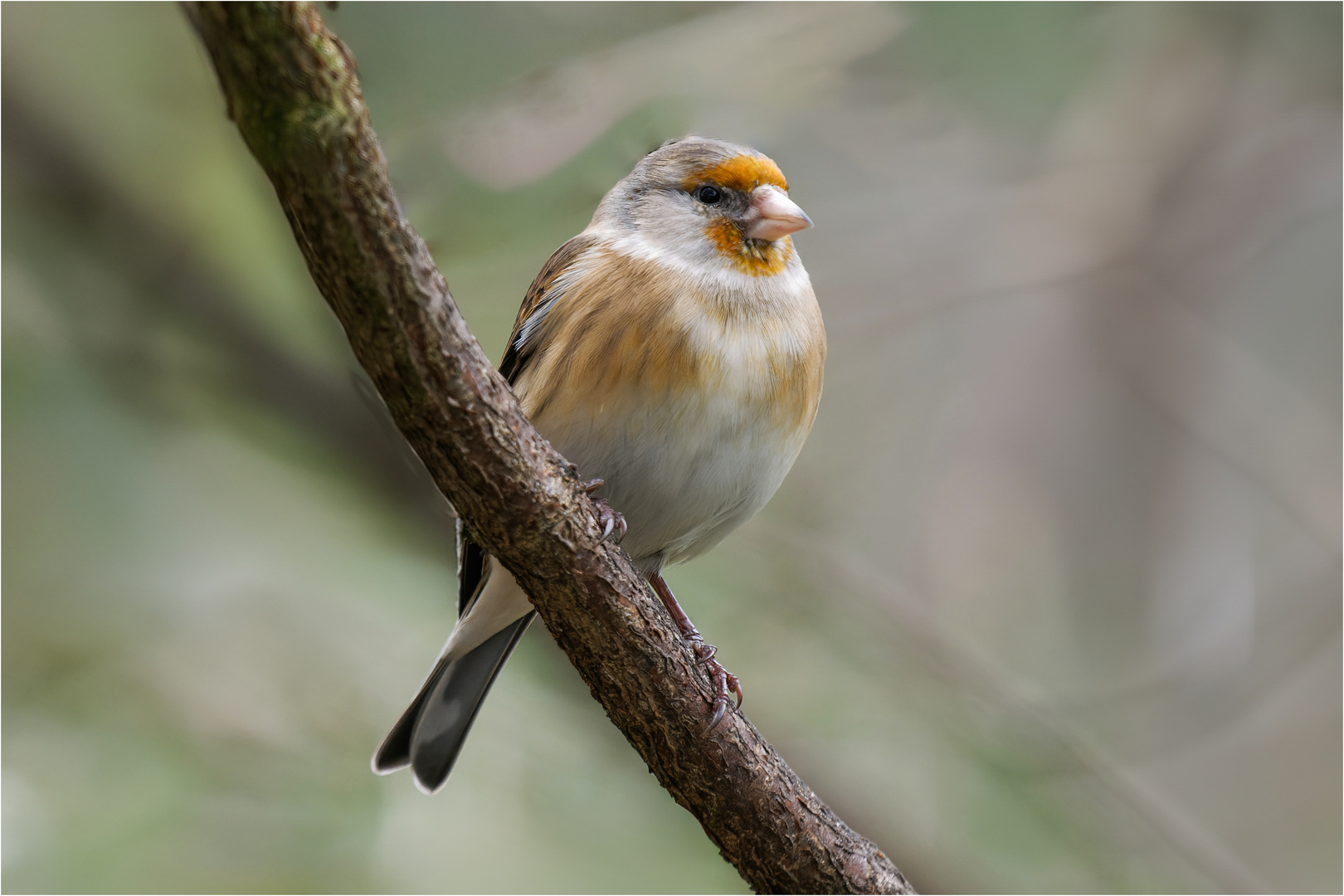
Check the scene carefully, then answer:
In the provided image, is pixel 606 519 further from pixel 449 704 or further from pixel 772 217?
pixel 449 704

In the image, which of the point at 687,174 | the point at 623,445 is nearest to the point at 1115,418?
the point at 687,174

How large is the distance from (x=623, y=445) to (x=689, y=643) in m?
0.53

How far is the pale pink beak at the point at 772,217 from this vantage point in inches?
113

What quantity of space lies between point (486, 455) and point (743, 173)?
1.47 meters

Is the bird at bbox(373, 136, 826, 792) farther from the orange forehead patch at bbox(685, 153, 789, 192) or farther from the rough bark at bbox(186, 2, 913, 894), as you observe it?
the rough bark at bbox(186, 2, 913, 894)

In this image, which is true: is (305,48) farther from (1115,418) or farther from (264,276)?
(1115,418)

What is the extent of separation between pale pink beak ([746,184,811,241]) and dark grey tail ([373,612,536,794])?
4.21 ft

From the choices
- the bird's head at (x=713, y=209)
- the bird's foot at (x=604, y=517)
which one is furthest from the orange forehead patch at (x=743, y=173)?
the bird's foot at (x=604, y=517)

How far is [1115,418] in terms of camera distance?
6223 mm

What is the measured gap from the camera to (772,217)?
2898 mm

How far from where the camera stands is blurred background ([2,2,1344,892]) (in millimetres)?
3305

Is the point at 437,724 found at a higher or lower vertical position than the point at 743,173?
lower

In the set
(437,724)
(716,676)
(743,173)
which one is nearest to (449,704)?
(437,724)

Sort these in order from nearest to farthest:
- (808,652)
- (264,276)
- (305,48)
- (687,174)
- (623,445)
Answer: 1. (305,48)
2. (623,445)
3. (687,174)
4. (264,276)
5. (808,652)
